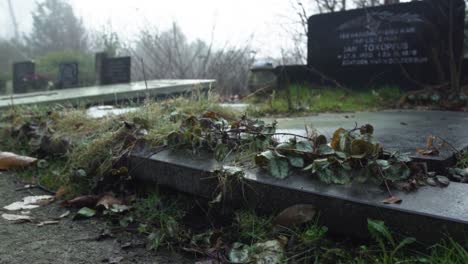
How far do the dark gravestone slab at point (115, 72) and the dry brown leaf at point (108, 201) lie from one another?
7.85 m

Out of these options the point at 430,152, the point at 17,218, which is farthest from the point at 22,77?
the point at 430,152

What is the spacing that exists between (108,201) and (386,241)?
1403 mm

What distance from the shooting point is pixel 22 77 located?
405 inches

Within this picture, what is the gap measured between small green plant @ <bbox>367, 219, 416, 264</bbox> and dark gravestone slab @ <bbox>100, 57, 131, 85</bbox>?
898cm

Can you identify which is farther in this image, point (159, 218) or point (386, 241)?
point (159, 218)

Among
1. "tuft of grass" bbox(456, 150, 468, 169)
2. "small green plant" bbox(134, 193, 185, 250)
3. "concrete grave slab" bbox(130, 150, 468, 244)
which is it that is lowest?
"small green plant" bbox(134, 193, 185, 250)

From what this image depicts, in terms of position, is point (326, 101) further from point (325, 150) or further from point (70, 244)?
point (70, 244)

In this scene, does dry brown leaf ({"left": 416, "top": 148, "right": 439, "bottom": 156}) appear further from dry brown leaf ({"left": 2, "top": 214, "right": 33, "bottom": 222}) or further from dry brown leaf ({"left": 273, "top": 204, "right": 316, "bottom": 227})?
→ dry brown leaf ({"left": 2, "top": 214, "right": 33, "bottom": 222})

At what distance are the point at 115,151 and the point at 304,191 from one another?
129 centimetres

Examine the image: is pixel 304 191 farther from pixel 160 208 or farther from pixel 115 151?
pixel 115 151

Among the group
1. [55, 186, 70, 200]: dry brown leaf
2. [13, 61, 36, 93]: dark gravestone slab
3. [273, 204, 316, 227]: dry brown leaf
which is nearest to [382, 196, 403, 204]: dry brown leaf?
[273, 204, 316, 227]: dry brown leaf

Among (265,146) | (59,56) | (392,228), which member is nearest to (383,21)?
(265,146)

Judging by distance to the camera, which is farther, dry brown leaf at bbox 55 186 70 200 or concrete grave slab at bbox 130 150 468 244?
dry brown leaf at bbox 55 186 70 200

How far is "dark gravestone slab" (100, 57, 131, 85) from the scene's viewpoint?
9.69 meters
